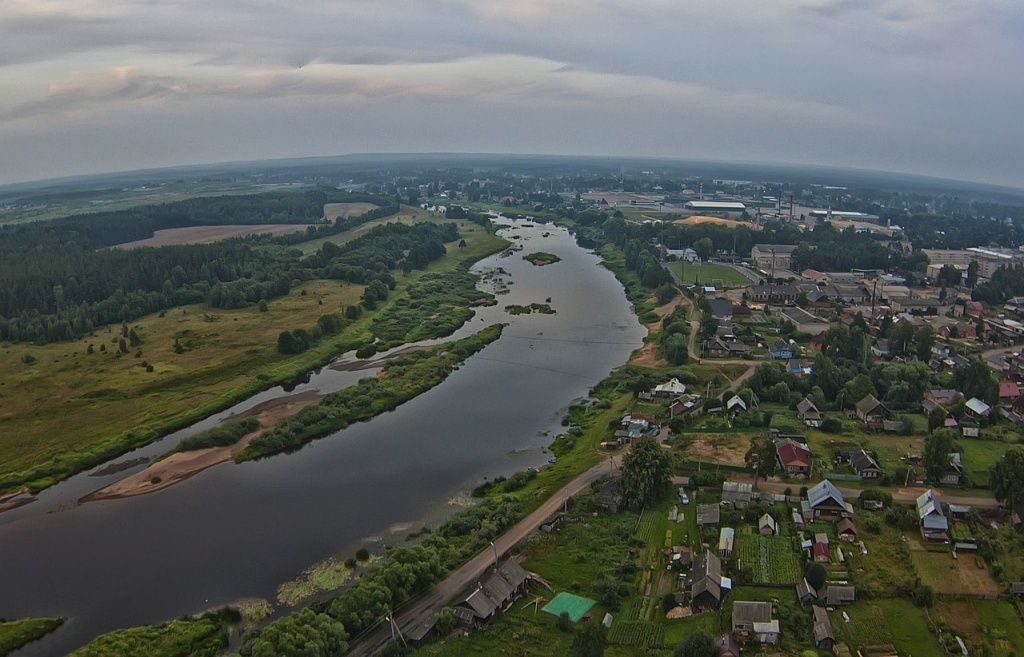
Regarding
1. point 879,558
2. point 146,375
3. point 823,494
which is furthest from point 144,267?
point 879,558

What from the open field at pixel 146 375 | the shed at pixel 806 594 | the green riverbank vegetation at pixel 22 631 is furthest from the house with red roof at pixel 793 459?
the open field at pixel 146 375

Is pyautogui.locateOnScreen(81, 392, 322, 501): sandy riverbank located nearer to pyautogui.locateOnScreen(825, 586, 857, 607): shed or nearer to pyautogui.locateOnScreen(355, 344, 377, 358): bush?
pyautogui.locateOnScreen(355, 344, 377, 358): bush

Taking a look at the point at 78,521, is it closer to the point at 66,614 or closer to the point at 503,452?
the point at 66,614

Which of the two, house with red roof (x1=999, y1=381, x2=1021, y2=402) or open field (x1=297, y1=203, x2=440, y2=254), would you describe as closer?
house with red roof (x1=999, y1=381, x2=1021, y2=402)

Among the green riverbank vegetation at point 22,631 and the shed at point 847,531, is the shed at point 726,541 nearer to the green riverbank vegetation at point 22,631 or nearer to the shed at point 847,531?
the shed at point 847,531

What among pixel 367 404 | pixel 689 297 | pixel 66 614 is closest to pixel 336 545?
pixel 66 614

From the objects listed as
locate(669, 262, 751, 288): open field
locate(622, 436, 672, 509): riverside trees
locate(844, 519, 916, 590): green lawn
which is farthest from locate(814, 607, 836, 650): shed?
locate(669, 262, 751, 288): open field

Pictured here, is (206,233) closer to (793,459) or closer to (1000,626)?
(793,459)
